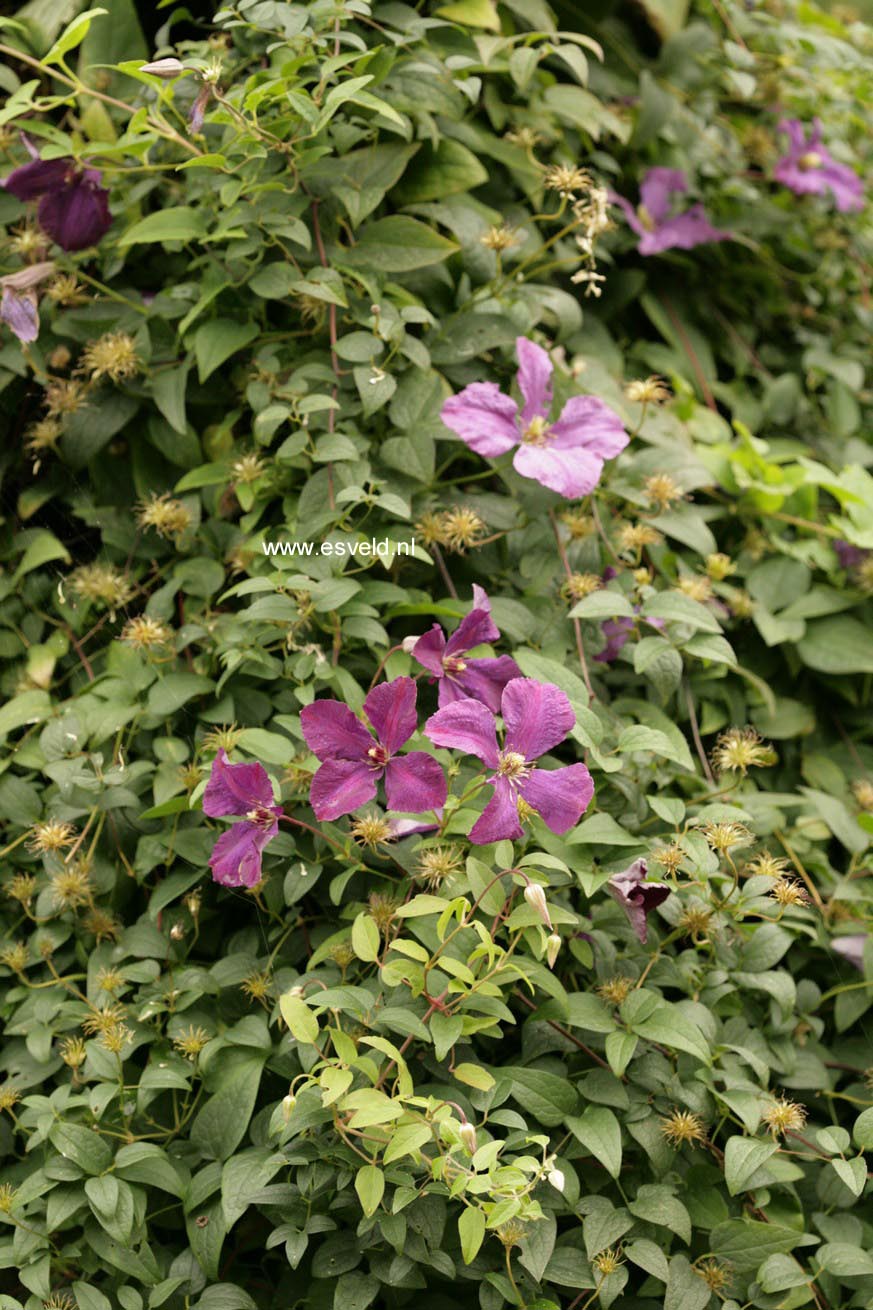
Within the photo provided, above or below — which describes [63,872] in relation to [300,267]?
below

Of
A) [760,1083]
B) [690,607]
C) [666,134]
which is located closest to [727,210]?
[666,134]

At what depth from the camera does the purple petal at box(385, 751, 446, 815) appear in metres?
0.94

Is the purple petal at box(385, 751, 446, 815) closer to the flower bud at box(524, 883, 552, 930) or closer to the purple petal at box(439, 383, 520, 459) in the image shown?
the flower bud at box(524, 883, 552, 930)

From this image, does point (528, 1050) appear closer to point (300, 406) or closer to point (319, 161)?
point (300, 406)

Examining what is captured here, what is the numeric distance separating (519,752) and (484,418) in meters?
0.40

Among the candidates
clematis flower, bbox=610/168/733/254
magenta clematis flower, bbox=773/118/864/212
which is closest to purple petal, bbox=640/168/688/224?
clematis flower, bbox=610/168/733/254

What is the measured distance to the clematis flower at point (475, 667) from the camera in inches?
41.0

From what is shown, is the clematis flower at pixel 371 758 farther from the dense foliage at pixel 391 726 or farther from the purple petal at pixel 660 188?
the purple petal at pixel 660 188

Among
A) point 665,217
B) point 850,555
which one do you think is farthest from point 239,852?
point 665,217

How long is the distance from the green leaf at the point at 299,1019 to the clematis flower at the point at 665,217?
3.90 feet

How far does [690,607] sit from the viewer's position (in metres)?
1.17

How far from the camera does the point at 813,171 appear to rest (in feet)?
6.04

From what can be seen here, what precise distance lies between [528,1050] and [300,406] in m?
0.61

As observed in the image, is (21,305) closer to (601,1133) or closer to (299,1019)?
(299,1019)
